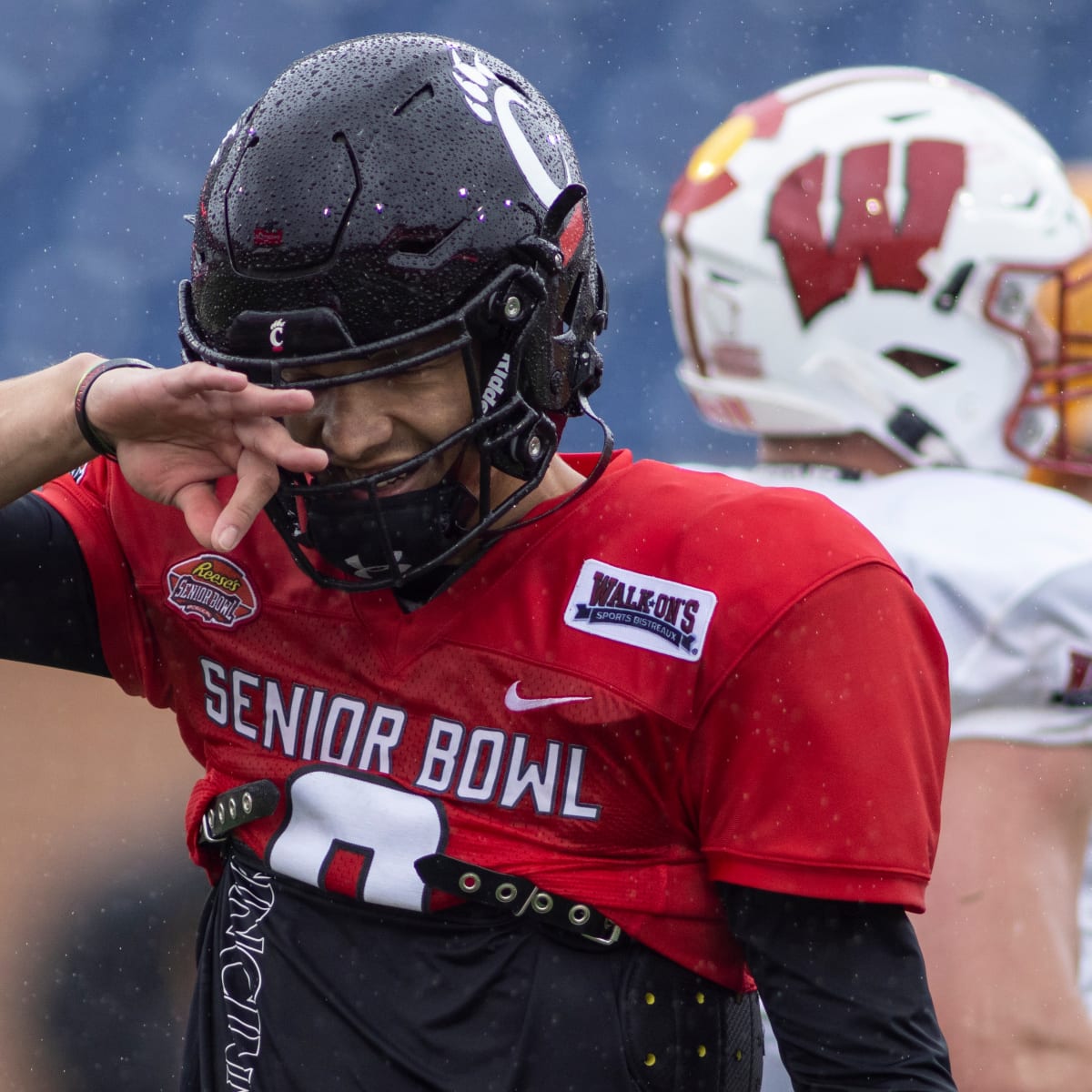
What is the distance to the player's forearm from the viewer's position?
1.37 meters

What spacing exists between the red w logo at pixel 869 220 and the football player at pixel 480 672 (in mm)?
1433

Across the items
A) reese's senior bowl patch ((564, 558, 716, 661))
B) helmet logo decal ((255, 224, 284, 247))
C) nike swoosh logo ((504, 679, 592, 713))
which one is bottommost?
nike swoosh logo ((504, 679, 592, 713))

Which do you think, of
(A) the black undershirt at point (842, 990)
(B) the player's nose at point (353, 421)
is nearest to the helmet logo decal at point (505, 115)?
(B) the player's nose at point (353, 421)

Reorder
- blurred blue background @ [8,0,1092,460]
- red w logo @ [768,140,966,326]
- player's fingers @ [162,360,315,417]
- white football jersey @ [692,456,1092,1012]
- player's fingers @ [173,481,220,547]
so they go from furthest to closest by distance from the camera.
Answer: blurred blue background @ [8,0,1092,460] → red w logo @ [768,140,966,326] → white football jersey @ [692,456,1092,1012] → player's fingers @ [173,481,220,547] → player's fingers @ [162,360,315,417]

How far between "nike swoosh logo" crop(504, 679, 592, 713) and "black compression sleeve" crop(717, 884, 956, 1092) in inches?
9.0

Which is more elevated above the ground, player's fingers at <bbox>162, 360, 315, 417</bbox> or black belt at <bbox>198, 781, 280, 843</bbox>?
player's fingers at <bbox>162, 360, 315, 417</bbox>

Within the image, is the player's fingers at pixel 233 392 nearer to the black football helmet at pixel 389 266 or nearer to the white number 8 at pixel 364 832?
the black football helmet at pixel 389 266

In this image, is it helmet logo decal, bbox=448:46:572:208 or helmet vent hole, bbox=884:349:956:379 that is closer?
helmet logo decal, bbox=448:46:572:208

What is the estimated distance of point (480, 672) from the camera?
1.35 metres

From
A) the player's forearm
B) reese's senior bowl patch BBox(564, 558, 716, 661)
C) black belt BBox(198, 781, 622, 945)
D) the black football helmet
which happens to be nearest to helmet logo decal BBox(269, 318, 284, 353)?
the black football helmet

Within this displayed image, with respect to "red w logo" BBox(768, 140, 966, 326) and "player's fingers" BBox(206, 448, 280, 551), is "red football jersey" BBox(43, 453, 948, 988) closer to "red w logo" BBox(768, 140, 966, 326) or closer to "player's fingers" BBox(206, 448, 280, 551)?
"player's fingers" BBox(206, 448, 280, 551)

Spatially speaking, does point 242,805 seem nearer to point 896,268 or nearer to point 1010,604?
point 1010,604

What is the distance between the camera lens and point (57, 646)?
152cm

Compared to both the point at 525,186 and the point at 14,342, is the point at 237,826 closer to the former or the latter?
the point at 525,186
